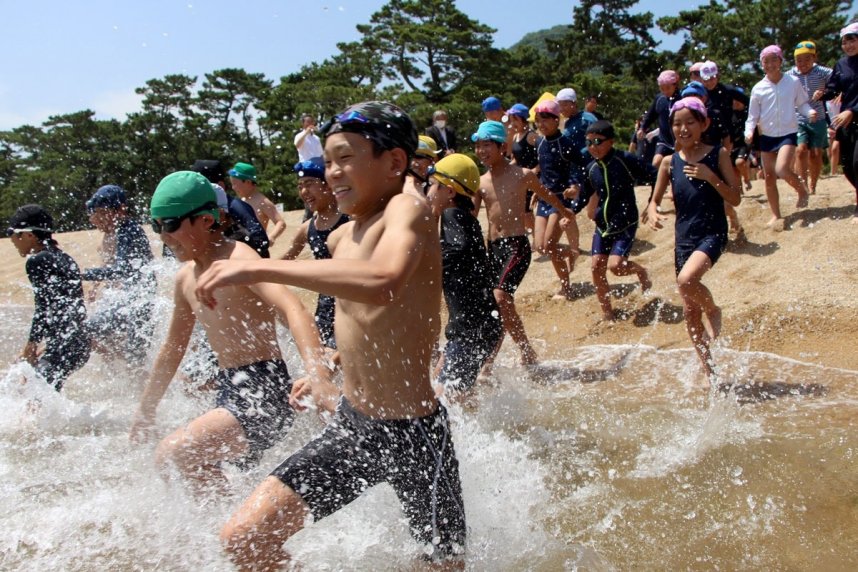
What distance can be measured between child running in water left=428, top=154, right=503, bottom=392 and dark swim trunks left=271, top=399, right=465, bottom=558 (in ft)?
7.05

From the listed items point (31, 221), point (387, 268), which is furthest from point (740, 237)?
point (387, 268)

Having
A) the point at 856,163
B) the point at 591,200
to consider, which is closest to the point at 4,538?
the point at 591,200

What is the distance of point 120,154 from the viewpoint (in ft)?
95.7

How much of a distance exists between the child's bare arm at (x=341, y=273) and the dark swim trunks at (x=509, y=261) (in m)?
3.77

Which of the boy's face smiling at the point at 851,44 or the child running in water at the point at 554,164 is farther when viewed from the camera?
the child running in water at the point at 554,164

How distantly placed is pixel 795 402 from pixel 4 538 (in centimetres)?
449

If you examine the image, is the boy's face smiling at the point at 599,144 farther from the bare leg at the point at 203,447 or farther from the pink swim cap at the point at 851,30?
the bare leg at the point at 203,447

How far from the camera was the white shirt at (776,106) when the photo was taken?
7488mm

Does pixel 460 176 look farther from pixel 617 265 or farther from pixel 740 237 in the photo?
pixel 740 237

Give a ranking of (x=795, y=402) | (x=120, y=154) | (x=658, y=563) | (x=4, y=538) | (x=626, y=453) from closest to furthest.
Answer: (x=658, y=563) → (x=4, y=538) → (x=626, y=453) → (x=795, y=402) → (x=120, y=154)

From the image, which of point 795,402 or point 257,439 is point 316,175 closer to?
point 257,439

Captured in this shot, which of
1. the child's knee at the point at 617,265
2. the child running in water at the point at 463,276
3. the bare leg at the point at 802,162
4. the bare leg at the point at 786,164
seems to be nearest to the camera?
the child running in water at the point at 463,276

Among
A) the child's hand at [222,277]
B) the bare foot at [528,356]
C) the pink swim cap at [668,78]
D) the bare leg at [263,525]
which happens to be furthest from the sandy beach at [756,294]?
the child's hand at [222,277]

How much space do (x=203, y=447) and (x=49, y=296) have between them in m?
2.81
